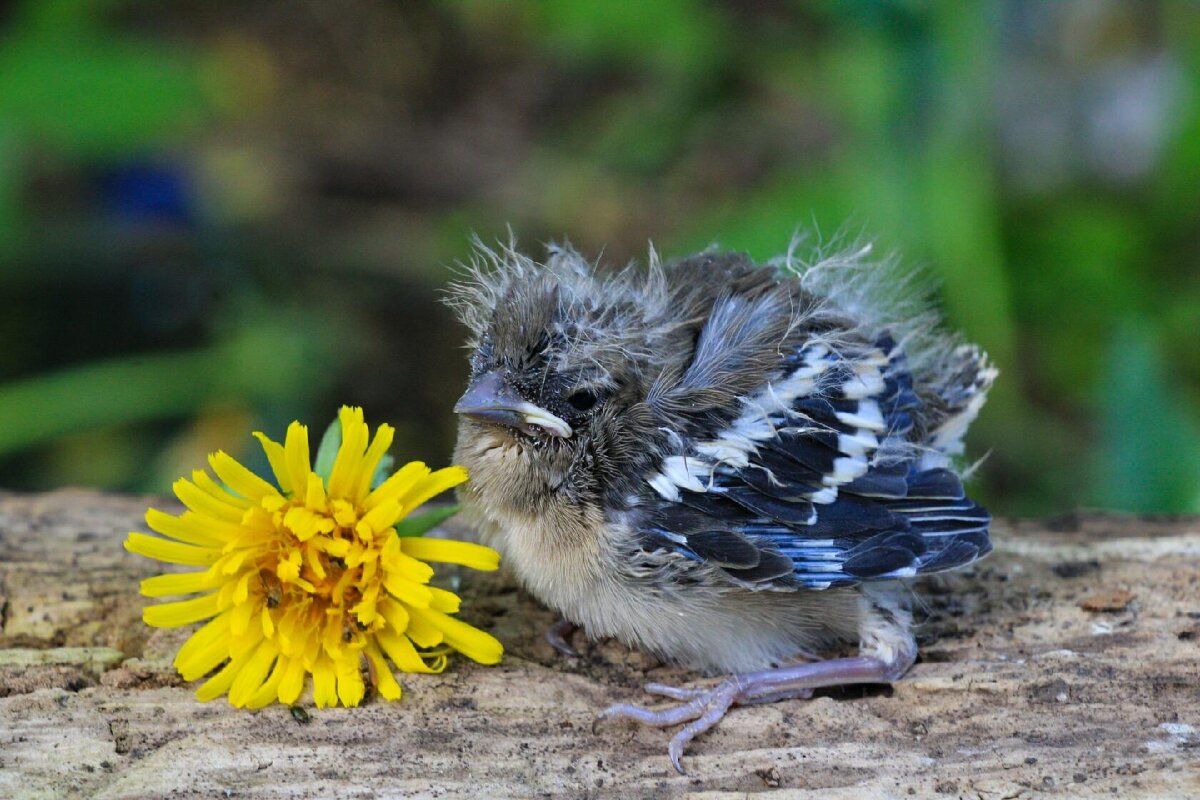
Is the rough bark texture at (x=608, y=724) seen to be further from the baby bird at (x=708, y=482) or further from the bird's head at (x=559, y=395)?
the bird's head at (x=559, y=395)

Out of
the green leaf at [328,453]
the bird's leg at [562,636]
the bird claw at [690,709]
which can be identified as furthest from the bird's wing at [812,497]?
the green leaf at [328,453]

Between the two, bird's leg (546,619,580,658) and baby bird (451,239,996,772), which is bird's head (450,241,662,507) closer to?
baby bird (451,239,996,772)

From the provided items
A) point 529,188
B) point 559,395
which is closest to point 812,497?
point 559,395

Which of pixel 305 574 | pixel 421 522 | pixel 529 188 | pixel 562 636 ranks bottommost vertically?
pixel 562 636

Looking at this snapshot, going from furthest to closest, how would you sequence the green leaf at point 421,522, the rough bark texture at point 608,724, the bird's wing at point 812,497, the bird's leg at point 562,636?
the bird's leg at point 562,636 → the green leaf at point 421,522 → the bird's wing at point 812,497 → the rough bark texture at point 608,724

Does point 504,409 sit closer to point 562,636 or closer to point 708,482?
point 708,482

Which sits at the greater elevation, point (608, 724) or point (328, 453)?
point (328, 453)
